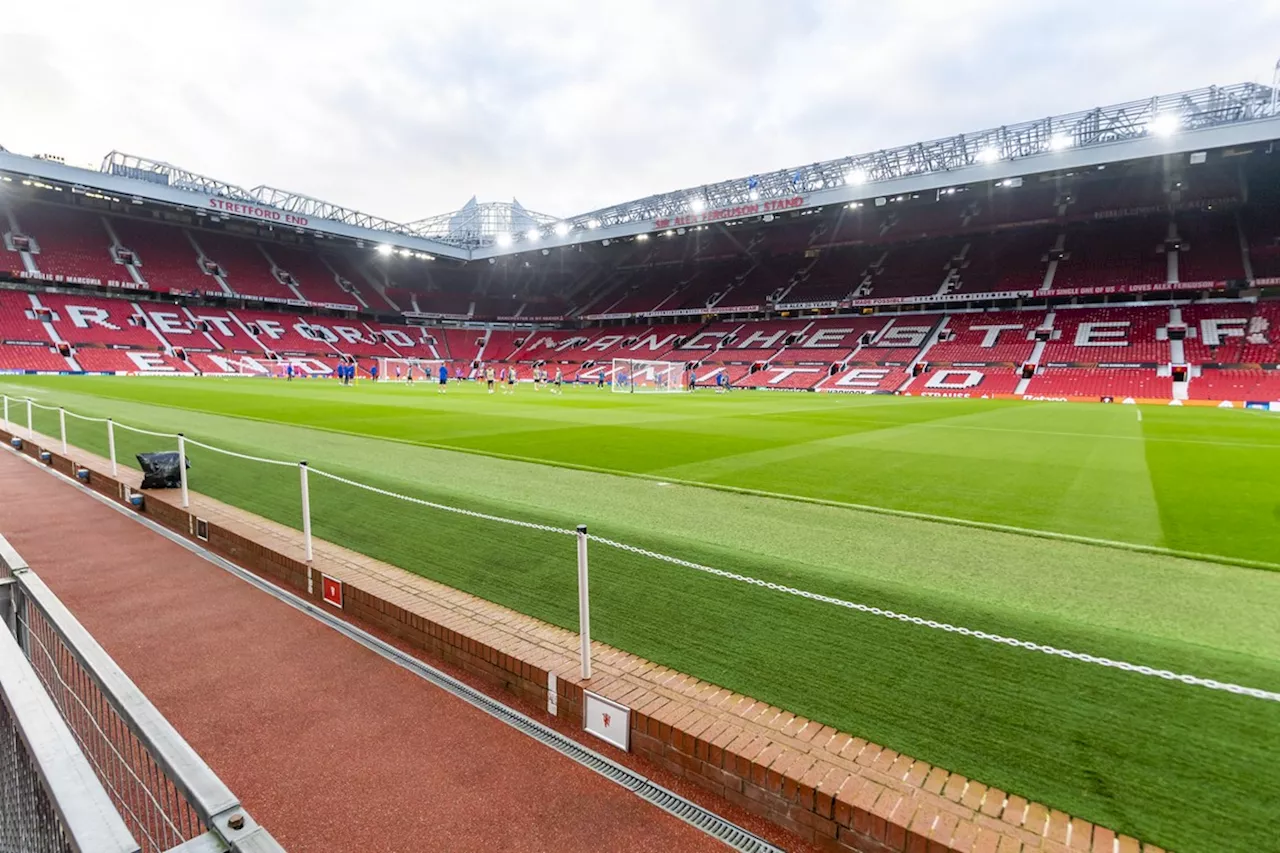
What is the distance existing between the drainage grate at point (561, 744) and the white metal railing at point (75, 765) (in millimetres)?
1661

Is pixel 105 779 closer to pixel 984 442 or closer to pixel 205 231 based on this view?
pixel 984 442

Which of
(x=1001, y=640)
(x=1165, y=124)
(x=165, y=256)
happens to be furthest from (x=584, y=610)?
(x=165, y=256)

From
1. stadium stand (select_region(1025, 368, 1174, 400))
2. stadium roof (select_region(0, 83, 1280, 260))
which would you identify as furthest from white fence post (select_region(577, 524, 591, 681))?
stadium stand (select_region(1025, 368, 1174, 400))

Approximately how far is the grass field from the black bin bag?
19.8 inches

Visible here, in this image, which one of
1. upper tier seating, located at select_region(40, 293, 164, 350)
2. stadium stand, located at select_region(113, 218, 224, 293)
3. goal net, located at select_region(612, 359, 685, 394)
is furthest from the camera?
stadium stand, located at select_region(113, 218, 224, 293)

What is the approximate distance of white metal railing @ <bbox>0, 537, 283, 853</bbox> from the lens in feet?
4.25

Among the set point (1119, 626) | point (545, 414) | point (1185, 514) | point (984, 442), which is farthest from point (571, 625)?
point (545, 414)

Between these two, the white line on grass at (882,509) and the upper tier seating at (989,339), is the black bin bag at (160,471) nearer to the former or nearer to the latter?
the white line on grass at (882,509)

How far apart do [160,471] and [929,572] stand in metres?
9.44

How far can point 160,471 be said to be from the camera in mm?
8430

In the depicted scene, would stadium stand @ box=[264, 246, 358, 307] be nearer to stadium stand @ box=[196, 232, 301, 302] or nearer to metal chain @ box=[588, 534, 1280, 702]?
stadium stand @ box=[196, 232, 301, 302]

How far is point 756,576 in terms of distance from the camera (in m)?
4.96

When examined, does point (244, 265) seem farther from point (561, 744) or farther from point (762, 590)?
point (561, 744)

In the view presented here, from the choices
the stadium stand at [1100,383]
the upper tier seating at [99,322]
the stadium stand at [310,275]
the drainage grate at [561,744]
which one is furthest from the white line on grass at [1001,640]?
the stadium stand at [310,275]
